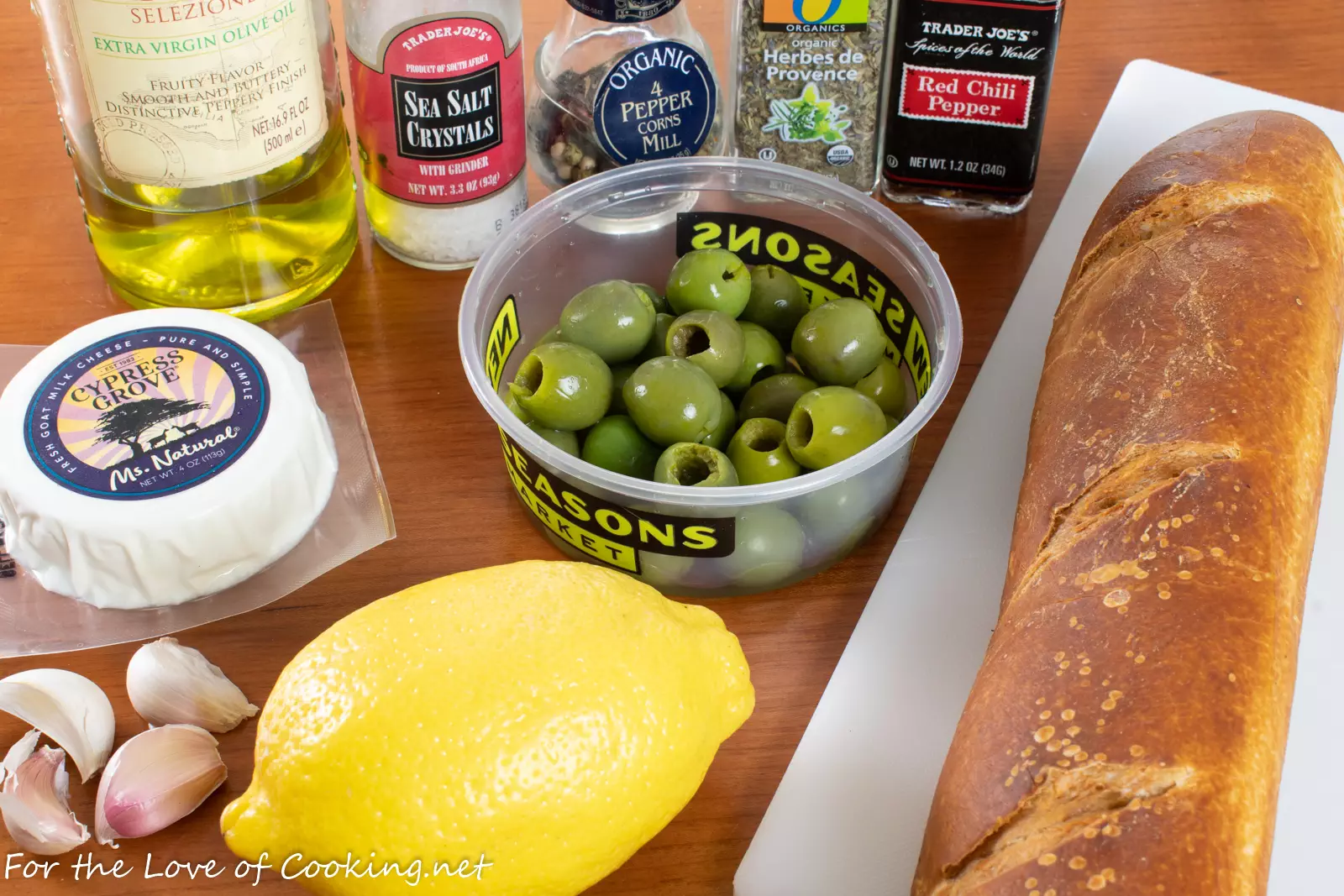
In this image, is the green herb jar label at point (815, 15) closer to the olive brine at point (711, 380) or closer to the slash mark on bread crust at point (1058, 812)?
the olive brine at point (711, 380)

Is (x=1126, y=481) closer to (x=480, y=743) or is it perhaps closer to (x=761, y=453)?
(x=761, y=453)

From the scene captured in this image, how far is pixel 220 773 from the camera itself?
65 cm

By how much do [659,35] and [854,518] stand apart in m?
0.36

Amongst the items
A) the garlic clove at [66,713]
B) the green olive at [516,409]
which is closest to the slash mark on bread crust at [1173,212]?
the green olive at [516,409]

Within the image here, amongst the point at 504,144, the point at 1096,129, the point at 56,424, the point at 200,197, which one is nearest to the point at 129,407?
the point at 56,424

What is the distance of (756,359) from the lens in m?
0.80

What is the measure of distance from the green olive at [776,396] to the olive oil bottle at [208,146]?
31 centimetres

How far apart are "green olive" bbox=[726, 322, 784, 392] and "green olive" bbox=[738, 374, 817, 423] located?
0.04ft

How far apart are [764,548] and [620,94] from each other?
34 cm

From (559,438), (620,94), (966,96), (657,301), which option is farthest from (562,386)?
(966,96)

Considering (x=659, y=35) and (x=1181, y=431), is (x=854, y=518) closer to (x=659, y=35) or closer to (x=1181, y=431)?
(x=1181, y=431)

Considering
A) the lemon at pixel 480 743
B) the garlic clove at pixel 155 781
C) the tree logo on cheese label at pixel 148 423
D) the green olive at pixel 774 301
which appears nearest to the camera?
the lemon at pixel 480 743

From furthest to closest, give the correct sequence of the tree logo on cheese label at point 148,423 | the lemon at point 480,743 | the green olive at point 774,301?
the green olive at point 774,301
the tree logo on cheese label at point 148,423
the lemon at point 480,743

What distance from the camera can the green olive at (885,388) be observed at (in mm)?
788
